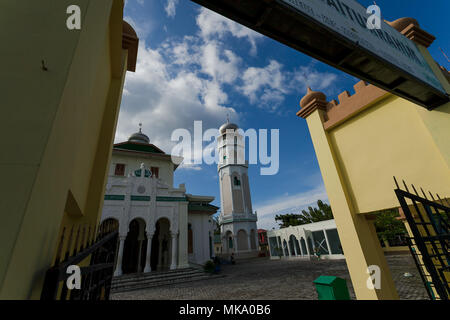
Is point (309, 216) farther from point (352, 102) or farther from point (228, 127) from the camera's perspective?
point (352, 102)

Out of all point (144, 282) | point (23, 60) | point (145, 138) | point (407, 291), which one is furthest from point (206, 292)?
point (145, 138)

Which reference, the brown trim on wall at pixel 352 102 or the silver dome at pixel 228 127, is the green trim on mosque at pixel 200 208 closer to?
the brown trim on wall at pixel 352 102

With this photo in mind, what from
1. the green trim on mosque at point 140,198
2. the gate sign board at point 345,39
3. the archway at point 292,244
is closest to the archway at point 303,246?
the archway at point 292,244

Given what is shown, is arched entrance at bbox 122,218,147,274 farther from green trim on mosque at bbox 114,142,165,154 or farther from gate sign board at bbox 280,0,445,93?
gate sign board at bbox 280,0,445,93

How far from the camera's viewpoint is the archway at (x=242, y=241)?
29366 millimetres

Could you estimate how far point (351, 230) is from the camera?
14.2 feet

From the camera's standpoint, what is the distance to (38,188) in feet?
3.71

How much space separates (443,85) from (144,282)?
1361cm

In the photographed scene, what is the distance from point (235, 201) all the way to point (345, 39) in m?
30.3

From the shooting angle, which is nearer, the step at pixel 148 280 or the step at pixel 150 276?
the step at pixel 148 280

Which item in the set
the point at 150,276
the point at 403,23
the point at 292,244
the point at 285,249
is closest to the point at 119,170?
the point at 150,276

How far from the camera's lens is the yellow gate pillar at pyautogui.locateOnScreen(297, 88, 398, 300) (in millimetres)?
4051

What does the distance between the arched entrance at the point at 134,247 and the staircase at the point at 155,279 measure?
235cm

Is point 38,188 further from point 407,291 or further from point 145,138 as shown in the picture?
point 145,138
